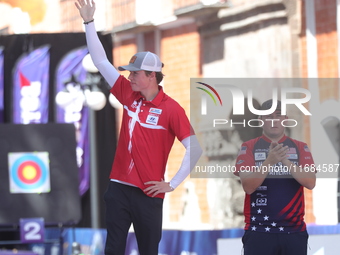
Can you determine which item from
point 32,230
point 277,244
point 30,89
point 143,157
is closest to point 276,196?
point 277,244

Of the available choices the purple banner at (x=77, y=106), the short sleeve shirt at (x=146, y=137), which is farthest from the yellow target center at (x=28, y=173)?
the short sleeve shirt at (x=146, y=137)

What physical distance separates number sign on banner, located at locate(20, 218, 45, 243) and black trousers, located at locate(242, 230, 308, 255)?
4700mm

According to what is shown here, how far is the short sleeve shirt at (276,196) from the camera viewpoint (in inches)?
198

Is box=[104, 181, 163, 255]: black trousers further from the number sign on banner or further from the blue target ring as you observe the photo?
the blue target ring

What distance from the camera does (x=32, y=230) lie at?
31.2 feet

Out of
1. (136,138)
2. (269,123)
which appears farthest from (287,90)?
(136,138)

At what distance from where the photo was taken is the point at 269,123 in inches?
201

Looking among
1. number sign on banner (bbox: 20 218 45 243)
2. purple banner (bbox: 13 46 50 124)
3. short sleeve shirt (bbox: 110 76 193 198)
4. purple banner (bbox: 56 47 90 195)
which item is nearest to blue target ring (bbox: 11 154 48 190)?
number sign on banner (bbox: 20 218 45 243)

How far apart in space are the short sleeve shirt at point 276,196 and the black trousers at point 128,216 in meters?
0.55

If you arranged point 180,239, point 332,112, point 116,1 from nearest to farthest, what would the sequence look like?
point 180,239 → point 332,112 → point 116,1

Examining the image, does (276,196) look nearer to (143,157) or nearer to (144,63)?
(143,157)

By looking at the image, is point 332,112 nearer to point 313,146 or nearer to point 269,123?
point 313,146

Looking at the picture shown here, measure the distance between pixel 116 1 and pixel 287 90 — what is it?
8466 mm

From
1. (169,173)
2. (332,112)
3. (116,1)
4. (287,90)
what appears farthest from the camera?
(116,1)
